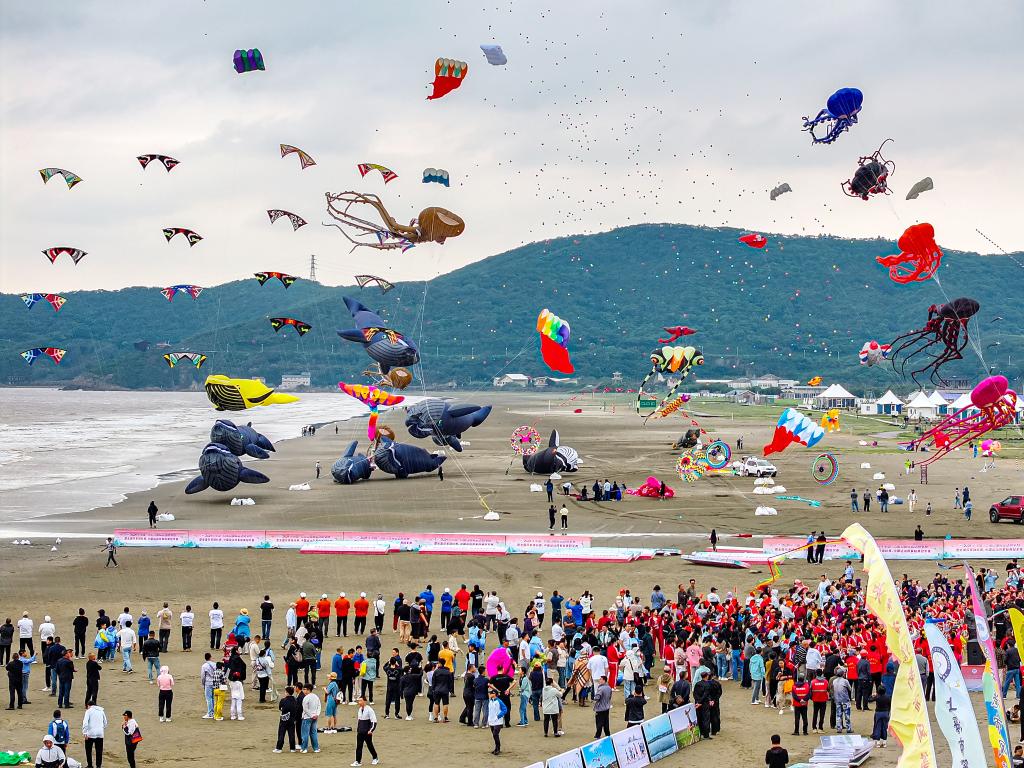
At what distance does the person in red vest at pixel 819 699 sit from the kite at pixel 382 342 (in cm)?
3154

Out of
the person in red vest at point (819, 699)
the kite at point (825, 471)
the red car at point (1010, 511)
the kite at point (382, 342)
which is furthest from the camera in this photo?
the kite at point (825, 471)

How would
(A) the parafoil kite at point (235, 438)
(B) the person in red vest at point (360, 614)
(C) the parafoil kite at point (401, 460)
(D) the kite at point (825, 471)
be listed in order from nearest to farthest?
(B) the person in red vest at point (360, 614)
(A) the parafoil kite at point (235, 438)
(D) the kite at point (825, 471)
(C) the parafoil kite at point (401, 460)

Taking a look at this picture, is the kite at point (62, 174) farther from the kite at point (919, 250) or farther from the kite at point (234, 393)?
the kite at point (919, 250)

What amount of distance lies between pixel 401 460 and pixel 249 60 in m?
21.6

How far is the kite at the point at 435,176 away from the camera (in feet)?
112

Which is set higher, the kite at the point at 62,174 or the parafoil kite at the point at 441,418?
the kite at the point at 62,174

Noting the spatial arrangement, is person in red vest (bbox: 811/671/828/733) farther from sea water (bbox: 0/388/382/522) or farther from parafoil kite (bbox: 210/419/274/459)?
parafoil kite (bbox: 210/419/274/459)

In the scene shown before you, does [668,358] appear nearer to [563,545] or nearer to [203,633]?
[563,545]

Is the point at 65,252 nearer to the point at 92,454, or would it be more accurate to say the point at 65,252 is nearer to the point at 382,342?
the point at 382,342

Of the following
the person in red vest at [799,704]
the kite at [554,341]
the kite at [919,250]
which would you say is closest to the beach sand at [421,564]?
the person in red vest at [799,704]

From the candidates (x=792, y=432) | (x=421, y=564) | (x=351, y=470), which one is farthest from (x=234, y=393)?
(x=792, y=432)

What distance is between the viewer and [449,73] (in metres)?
30.1

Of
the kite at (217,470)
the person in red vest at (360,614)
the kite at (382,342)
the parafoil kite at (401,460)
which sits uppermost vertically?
the kite at (382,342)

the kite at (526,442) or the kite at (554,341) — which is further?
the kite at (526,442)
